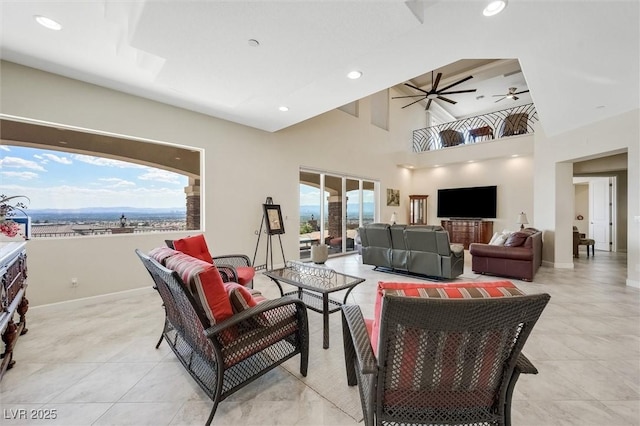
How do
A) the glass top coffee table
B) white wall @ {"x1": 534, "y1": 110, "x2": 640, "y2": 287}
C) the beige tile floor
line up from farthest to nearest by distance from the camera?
white wall @ {"x1": 534, "y1": 110, "x2": 640, "y2": 287}
the glass top coffee table
the beige tile floor

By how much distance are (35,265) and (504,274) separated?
6.93 metres

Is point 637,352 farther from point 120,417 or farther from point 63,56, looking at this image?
point 63,56

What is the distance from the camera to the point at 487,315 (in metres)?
0.96

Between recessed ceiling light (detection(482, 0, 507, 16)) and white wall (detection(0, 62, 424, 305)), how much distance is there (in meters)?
4.01

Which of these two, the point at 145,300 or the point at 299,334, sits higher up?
the point at 299,334

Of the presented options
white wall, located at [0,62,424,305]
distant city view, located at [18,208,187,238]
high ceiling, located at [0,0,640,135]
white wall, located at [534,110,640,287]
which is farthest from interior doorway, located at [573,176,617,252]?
distant city view, located at [18,208,187,238]

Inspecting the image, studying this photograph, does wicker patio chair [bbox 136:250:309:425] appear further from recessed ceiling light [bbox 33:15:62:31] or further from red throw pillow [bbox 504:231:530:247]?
red throw pillow [bbox 504:231:530:247]

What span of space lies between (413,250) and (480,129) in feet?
18.7

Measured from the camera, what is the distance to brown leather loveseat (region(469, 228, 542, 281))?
14.8 ft

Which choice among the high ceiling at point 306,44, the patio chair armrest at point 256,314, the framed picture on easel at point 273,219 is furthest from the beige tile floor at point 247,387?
the high ceiling at point 306,44

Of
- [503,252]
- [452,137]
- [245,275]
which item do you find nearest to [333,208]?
[503,252]

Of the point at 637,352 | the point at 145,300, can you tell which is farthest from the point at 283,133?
the point at 637,352

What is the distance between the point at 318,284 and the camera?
2.74 m

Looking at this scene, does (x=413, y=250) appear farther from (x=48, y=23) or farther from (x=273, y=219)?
(x=48, y=23)
